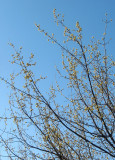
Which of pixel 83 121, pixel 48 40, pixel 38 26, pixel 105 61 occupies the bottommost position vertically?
pixel 83 121

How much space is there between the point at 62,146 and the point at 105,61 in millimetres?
1969

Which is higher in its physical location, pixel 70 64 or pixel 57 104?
pixel 70 64

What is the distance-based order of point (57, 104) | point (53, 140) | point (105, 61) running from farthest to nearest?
point (57, 104)
point (105, 61)
point (53, 140)

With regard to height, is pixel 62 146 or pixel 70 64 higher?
pixel 70 64

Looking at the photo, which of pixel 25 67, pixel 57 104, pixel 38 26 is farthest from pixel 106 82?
pixel 38 26

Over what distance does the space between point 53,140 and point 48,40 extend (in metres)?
2.08

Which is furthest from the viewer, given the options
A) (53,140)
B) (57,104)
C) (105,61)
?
(57,104)

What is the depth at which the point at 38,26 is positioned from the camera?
4.02 metres

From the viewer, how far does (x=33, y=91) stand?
12.0 feet

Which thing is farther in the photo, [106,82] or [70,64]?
[70,64]

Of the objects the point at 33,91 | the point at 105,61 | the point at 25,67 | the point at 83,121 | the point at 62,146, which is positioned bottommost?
the point at 62,146

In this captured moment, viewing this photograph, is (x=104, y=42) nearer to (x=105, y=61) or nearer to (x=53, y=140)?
(x=105, y=61)

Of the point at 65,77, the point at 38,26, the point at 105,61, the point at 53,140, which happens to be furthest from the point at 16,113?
the point at 105,61

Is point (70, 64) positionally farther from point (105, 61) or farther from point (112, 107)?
point (112, 107)
